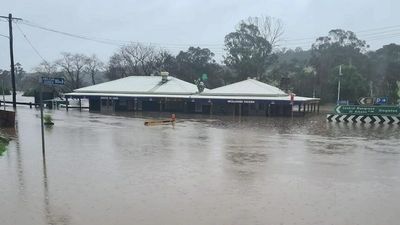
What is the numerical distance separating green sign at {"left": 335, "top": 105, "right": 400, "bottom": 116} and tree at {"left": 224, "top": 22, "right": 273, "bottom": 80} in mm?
38218

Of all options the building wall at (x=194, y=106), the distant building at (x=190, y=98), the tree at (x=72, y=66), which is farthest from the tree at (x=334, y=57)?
the tree at (x=72, y=66)

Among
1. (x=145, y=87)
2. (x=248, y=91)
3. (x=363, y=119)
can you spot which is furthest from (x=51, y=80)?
(x=145, y=87)

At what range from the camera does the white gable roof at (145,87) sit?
52312mm

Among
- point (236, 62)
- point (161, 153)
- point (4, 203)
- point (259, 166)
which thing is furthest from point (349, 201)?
point (236, 62)

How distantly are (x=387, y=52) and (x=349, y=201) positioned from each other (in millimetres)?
80675

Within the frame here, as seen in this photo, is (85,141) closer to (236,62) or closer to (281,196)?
(281,196)

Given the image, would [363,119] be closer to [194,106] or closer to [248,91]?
[248,91]

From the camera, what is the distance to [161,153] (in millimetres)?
17109

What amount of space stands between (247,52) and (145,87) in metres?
27.7

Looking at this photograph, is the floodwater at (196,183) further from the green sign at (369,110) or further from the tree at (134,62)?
the tree at (134,62)

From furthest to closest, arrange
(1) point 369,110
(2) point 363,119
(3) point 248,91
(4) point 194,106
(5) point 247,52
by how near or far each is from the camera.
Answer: (5) point 247,52 → (4) point 194,106 → (3) point 248,91 → (2) point 363,119 → (1) point 369,110

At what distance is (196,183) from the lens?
1160cm

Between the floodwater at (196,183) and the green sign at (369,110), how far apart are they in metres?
16.2

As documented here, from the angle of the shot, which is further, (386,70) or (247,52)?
(247,52)
